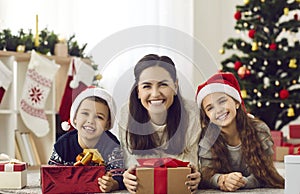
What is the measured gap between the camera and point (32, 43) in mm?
4000

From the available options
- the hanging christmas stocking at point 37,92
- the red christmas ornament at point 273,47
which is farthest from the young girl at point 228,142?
the red christmas ornament at point 273,47

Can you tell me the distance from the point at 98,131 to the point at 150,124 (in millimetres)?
175

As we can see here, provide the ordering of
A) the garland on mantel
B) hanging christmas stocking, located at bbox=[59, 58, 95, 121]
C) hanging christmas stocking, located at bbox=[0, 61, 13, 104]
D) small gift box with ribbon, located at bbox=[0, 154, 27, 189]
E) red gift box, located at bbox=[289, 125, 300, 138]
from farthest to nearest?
1. red gift box, located at bbox=[289, 125, 300, 138]
2. hanging christmas stocking, located at bbox=[59, 58, 95, 121]
3. the garland on mantel
4. hanging christmas stocking, located at bbox=[0, 61, 13, 104]
5. small gift box with ribbon, located at bbox=[0, 154, 27, 189]

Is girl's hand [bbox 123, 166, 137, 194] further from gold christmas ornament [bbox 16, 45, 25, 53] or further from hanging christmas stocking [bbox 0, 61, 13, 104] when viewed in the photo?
gold christmas ornament [bbox 16, 45, 25, 53]

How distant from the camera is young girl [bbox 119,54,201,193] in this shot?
2.02 meters

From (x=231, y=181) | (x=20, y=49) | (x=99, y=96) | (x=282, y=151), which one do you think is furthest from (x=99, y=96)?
(x=282, y=151)

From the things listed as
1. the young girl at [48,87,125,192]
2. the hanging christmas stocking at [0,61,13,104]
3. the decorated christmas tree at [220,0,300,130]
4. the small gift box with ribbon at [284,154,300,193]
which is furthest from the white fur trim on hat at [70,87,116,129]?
the decorated christmas tree at [220,0,300,130]

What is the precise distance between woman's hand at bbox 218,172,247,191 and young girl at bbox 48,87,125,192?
33 cm

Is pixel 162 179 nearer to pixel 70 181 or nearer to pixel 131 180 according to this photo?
pixel 131 180

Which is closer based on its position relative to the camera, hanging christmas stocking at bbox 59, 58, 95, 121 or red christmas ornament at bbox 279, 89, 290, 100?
hanging christmas stocking at bbox 59, 58, 95, 121

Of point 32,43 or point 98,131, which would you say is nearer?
point 98,131

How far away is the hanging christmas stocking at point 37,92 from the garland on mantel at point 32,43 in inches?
3.6

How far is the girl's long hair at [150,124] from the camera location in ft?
6.70

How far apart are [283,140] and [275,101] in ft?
0.92
